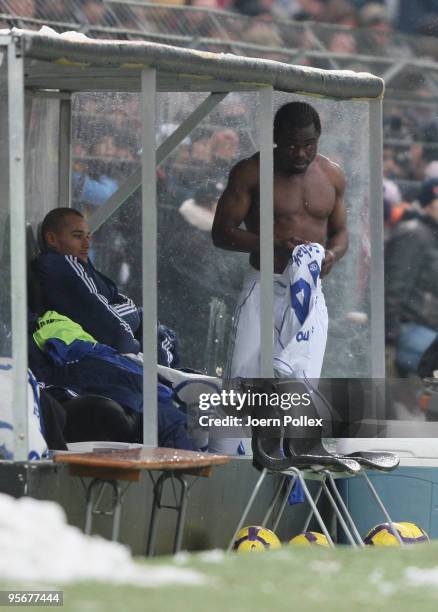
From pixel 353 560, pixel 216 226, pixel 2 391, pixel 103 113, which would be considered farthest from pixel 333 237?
pixel 353 560

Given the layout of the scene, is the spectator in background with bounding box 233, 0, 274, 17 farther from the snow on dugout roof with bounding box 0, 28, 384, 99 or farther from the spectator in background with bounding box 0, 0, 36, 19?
the snow on dugout roof with bounding box 0, 28, 384, 99

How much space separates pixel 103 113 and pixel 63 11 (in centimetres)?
302

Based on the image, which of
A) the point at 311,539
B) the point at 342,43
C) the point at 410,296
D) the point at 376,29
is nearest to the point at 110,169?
the point at 311,539

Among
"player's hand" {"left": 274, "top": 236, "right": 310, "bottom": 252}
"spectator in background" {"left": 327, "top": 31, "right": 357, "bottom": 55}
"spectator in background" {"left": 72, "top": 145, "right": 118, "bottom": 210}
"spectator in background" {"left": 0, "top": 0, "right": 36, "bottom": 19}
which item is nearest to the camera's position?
"player's hand" {"left": 274, "top": 236, "right": 310, "bottom": 252}

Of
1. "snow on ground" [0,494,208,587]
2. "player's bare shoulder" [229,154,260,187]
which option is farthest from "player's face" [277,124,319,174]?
"snow on ground" [0,494,208,587]

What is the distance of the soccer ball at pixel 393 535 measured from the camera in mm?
7164

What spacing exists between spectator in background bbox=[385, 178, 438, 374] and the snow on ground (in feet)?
25.8

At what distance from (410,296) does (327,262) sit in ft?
14.8

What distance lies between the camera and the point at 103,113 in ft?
27.6

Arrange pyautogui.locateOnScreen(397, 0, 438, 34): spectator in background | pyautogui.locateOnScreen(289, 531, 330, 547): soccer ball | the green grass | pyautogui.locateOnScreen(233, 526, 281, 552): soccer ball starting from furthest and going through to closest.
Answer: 1. pyautogui.locateOnScreen(397, 0, 438, 34): spectator in background
2. pyautogui.locateOnScreen(289, 531, 330, 547): soccer ball
3. pyautogui.locateOnScreen(233, 526, 281, 552): soccer ball
4. the green grass

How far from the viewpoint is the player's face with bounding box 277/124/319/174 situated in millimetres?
7402

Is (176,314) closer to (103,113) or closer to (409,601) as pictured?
(103,113)

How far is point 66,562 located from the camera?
148 inches

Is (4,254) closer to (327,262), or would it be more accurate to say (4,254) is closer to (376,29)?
(327,262)
